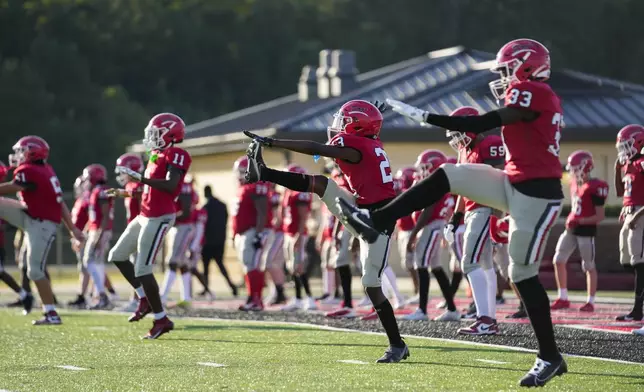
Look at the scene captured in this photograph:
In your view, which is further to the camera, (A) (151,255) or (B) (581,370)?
(A) (151,255)

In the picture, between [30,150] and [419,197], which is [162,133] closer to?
[30,150]

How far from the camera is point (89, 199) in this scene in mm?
16750

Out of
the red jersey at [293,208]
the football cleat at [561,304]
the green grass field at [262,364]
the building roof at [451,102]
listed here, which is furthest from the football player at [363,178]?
the building roof at [451,102]

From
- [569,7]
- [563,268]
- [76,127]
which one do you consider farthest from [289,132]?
[569,7]

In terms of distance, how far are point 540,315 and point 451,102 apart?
1886 centimetres

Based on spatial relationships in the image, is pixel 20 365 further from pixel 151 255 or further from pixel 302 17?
pixel 302 17

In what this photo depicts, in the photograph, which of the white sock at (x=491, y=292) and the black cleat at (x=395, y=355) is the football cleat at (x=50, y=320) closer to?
the white sock at (x=491, y=292)

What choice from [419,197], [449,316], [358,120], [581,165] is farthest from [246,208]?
[419,197]

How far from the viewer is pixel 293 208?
627 inches

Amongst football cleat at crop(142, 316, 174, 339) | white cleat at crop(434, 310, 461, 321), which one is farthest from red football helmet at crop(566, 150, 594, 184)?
football cleat at crop(142, 316, 174, 339)

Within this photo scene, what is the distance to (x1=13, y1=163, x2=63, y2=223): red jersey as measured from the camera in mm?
12547

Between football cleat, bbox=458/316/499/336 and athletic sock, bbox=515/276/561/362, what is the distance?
120 inches

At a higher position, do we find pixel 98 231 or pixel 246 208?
pixel 246 208

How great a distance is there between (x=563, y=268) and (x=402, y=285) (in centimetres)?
847
